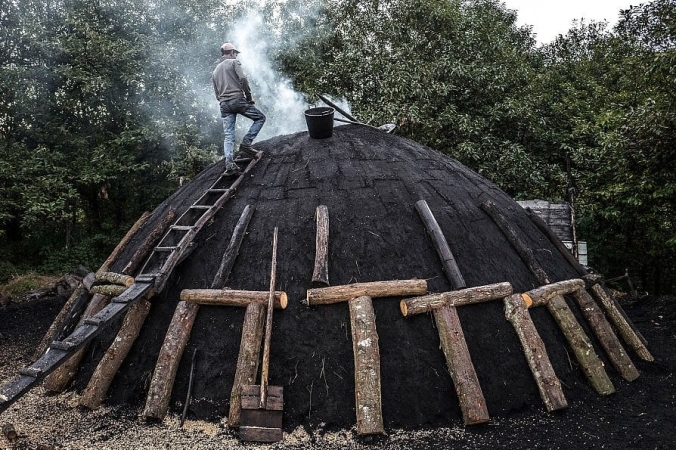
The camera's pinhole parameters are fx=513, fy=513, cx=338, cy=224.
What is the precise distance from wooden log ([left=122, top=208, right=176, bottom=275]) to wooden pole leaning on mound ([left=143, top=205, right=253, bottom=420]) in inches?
58.5

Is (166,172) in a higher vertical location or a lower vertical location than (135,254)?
higher

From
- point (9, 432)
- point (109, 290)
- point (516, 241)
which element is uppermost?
point (516, 241)

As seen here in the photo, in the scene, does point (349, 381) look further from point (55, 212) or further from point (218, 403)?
point (55, 212)

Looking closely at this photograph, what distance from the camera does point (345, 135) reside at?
893 centimetres

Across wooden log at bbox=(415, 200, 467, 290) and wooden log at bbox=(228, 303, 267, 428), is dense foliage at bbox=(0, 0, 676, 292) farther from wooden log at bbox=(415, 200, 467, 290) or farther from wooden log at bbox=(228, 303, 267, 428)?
wooden log at bbox=(228, 303, 267, 428)

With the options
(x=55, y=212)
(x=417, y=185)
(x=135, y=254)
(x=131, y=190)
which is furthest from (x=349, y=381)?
(x=131, y=190)

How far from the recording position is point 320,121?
28.1ft

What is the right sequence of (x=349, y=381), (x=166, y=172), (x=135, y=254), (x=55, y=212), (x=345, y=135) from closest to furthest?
1. (x=349, y=381)
2. (x=135, y=254)
3. (x=345, y=135)
4. (x=55, y=212)
5. (x=166, y=172)

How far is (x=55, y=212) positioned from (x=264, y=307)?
13.2 metres

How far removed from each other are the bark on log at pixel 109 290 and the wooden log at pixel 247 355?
2264 mm

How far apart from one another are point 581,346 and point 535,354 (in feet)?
3.02

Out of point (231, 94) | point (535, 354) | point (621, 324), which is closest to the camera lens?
point (535, 354)

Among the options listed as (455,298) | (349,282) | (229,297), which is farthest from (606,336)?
(229,297)

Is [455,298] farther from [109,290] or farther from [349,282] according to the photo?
[109,290]
